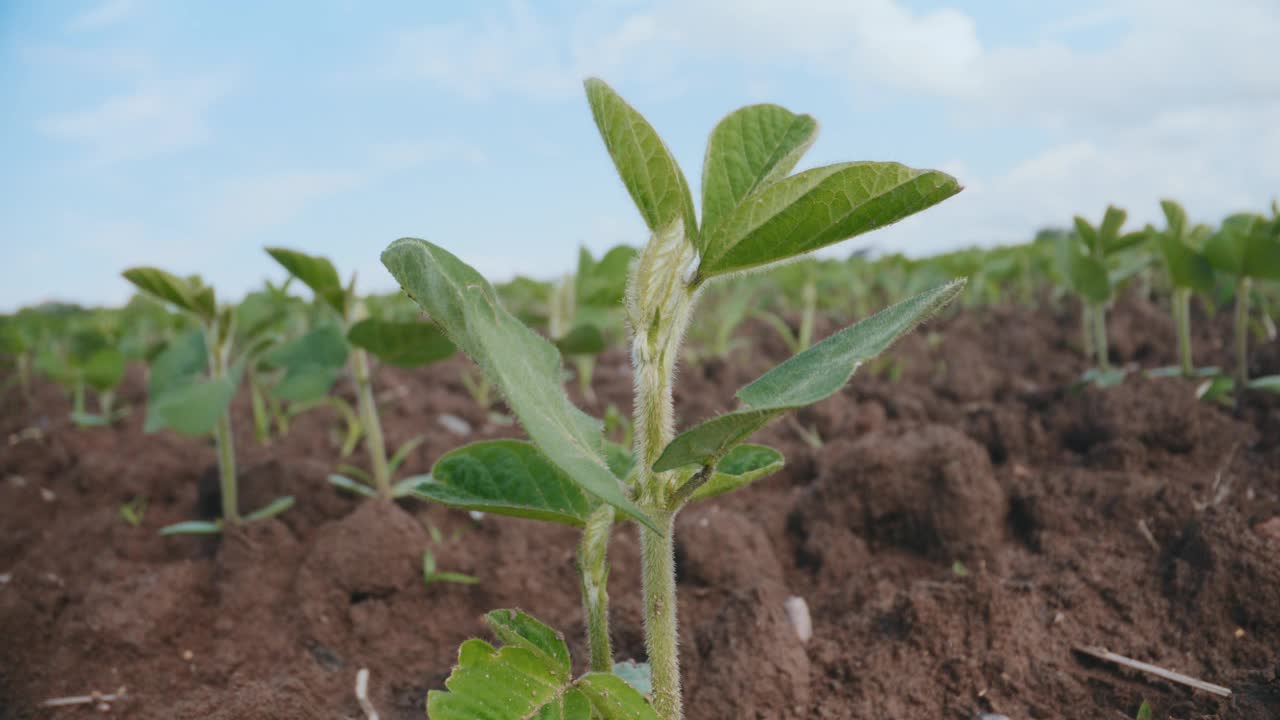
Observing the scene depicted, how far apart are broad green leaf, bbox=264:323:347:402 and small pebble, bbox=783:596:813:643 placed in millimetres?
1370

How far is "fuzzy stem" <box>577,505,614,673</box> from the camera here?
1.08 meters

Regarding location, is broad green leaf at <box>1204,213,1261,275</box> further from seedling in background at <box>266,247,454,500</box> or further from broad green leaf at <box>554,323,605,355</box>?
seedling in background at <box>266,247,454,500</box>

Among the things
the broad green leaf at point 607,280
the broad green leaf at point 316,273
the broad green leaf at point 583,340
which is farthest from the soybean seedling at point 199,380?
the broad green leaf at point 607,280

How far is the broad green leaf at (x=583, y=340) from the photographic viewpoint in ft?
9.81

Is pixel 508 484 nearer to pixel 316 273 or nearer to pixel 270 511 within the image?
pixel 316 273

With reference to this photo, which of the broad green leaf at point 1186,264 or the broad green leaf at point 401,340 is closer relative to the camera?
the broad green leaf at point 401,340

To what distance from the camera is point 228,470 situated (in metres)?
2.46

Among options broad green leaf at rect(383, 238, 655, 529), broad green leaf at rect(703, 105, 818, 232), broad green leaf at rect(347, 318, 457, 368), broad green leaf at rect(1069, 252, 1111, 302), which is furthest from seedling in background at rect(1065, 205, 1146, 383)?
broad green leaf at rect(383, 238, 655, 529)

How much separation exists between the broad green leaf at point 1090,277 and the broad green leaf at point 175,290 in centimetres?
276

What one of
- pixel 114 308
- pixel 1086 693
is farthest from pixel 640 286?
pixel 114 308

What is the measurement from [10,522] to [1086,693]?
323 centimetres

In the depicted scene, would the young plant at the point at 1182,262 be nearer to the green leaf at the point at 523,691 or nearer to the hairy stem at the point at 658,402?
the hairy stem at the point at 658,402

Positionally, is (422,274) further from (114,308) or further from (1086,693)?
(114,308)

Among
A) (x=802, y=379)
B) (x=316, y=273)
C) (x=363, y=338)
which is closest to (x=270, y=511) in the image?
(x=363, y=338)
